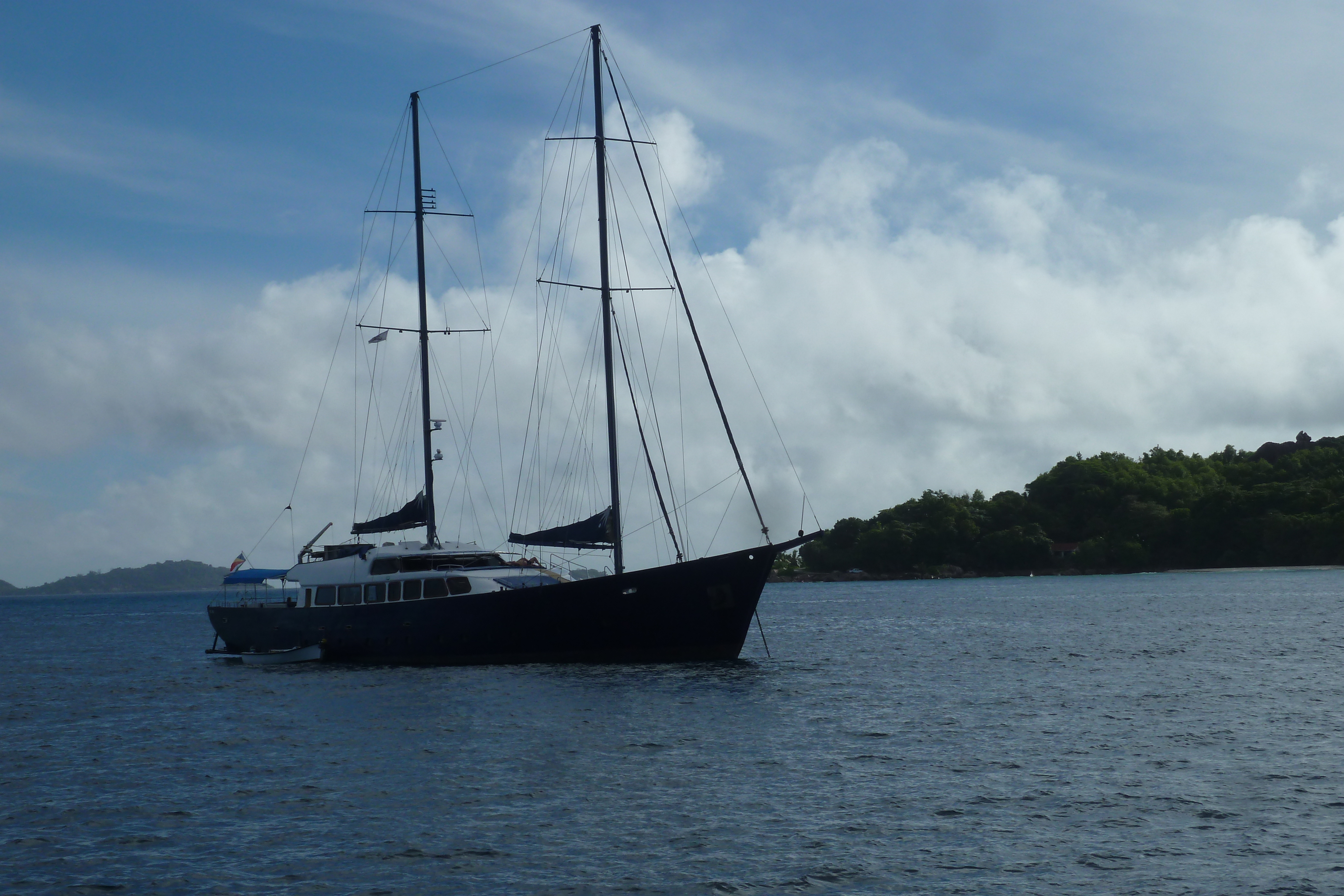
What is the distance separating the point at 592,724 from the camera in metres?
27.6

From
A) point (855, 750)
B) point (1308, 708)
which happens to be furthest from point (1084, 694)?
point (855, 750)

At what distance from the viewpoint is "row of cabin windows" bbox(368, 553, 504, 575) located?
40.5 m

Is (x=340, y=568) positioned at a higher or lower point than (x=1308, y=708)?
higher

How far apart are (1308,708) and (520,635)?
23.2 metres

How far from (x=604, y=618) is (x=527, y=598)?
272 centimetres

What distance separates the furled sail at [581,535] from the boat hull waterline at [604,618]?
2.24m

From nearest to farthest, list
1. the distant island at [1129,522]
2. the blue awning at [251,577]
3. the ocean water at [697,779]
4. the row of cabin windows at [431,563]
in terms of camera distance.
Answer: the ocean water at [697,779] < the row of cabin windows at [431,563] < the blue awning at [251,577] < the distant island at [1129,522]

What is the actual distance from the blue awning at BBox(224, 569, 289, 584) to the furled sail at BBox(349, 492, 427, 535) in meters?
7.44

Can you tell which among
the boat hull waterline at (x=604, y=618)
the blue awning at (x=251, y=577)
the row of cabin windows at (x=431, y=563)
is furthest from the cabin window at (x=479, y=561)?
the blue awning at (x=251, y=577)

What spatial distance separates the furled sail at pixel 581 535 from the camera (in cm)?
3828

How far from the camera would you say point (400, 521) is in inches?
1772

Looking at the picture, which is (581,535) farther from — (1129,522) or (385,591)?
(1129,522)

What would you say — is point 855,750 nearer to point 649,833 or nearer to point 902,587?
point 649,833

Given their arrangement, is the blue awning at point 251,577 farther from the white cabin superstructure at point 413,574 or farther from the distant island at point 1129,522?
the distant island at point 1129,522
